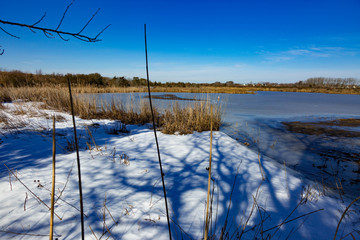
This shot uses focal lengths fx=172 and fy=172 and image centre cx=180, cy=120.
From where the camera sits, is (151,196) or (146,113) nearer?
(151,196)

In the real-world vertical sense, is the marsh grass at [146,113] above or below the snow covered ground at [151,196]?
above

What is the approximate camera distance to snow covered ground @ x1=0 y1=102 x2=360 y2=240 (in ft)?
3.70

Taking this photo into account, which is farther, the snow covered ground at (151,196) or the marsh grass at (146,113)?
the marsh grass at (146,113)

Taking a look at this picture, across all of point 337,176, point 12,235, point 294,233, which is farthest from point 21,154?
point 337,176

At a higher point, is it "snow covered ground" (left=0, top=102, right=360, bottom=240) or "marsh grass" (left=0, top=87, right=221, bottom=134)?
"marsh grass" (left=0, top=87, right=221, bottom=134)

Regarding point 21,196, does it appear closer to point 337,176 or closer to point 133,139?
point 133,139

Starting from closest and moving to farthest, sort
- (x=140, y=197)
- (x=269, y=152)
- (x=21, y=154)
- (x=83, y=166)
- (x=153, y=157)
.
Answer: (x=140, y=197)
(x=83, y=166)
(x=21, y=154)
(x=153, y=157)
(x=269, y=152)

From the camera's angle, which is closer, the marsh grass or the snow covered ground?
the snow covered ground

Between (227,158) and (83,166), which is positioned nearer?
(83,166)

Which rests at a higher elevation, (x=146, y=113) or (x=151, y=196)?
(x=146, y=113)

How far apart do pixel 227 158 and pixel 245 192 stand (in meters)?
0.88

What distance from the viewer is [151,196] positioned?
57.4 inches

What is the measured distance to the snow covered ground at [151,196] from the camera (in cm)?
113

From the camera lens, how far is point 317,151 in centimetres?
309
